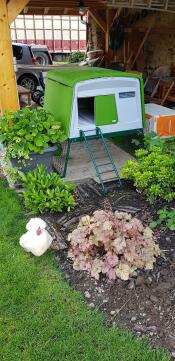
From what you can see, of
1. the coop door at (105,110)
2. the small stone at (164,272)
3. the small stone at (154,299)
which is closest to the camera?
the small stone at (154,299)

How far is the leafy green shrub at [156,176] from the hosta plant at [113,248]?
869mm

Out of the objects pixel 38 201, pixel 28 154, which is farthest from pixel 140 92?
pixel 38 201

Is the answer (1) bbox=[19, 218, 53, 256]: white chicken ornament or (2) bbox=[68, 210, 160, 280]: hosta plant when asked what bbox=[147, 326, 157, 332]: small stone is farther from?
(1) bbox=[19, 218, 53, 256]: white chicken ornament

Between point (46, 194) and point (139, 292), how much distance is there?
1.55 metres

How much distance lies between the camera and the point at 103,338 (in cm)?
236

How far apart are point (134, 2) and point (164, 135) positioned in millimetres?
2927

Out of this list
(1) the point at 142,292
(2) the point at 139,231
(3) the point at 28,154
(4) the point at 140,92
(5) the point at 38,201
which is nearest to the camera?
(1) the point at 142,292

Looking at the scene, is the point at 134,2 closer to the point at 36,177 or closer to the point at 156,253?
the point at 36,177

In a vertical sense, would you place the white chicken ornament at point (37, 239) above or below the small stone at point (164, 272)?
above

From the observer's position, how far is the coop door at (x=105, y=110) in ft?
15.1

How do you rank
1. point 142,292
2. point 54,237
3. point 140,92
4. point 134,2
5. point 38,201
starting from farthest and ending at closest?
1. point 134,2
2. point 140,92
3. point 38,201
4. point 54,237
5. point 142,292

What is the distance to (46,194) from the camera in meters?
3.74

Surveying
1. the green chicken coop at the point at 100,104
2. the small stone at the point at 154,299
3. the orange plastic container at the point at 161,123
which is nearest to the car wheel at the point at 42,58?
the green chicken coop at the point at 100,104

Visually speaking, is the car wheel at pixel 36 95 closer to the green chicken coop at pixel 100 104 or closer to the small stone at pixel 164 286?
the green chicken coop at pixel 100 104
